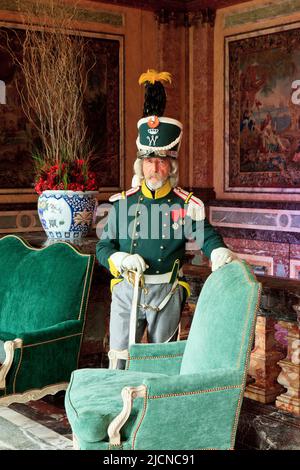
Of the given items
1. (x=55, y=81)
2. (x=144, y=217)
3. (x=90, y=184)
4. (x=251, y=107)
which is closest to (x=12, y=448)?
(x=144, y=217)

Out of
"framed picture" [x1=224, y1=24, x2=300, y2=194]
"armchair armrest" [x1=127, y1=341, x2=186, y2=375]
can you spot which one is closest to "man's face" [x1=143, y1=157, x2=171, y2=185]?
"armchair armrest" [x1=127, y1=341, x2=186, y2=375]

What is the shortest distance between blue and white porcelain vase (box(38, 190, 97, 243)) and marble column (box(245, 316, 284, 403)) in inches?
64.3

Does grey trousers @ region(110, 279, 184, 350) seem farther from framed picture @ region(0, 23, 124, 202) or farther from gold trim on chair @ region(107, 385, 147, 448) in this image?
framed picture @ region(0, 23, 124, 202)

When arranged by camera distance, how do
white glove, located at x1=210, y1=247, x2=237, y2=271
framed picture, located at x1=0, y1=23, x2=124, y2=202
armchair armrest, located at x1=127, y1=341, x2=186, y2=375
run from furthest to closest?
framed picture, located at x1=0, y1=23, x2=124, y2=202, armchair armrest, located at x1=127, y1=341, x2=186, y2=375, white glove, located at x1=210, y1=247, x2=237, y2=271

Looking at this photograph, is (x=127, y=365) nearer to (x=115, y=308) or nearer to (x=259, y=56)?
(x=115, y=308)

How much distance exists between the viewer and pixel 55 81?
5.87m

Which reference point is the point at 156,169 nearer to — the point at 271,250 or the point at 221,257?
the point at 221,257

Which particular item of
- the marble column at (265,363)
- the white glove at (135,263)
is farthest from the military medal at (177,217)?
the marble column at (265,363)

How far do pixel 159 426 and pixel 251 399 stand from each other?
1195 millimetres

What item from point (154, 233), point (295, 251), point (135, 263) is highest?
point (154, 233)

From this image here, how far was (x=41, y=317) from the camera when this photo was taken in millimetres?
4191

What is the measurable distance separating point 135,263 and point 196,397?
82 centimetres

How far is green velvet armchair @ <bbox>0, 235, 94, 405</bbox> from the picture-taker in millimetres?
3859

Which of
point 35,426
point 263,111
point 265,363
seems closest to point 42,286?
point 35,426
